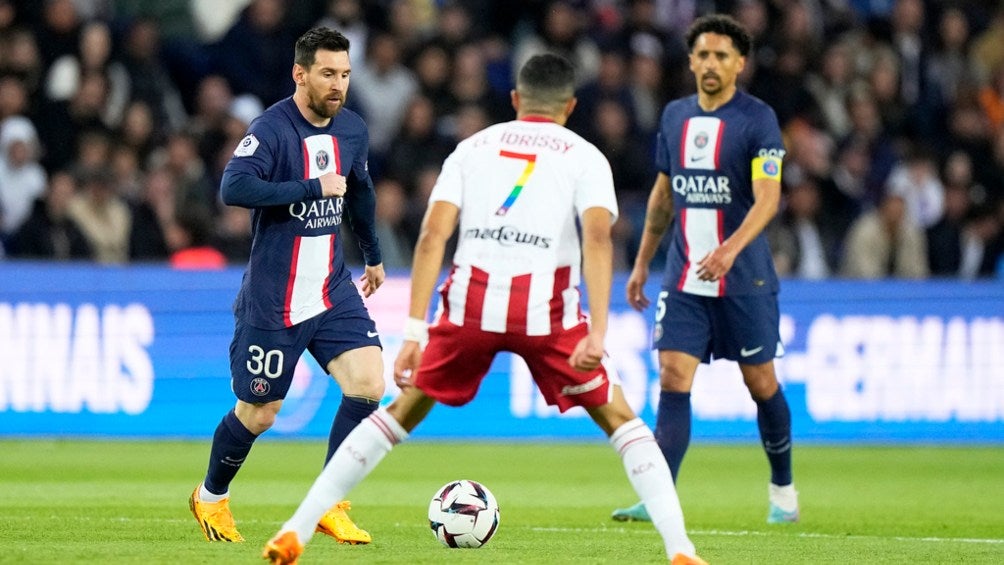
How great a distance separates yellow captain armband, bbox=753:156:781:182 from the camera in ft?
29.0

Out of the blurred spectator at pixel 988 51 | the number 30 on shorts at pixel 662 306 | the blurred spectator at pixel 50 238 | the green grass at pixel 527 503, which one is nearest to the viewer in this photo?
the green grass at pixel 527 503

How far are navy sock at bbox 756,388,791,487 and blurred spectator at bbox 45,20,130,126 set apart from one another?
8947 millimetres

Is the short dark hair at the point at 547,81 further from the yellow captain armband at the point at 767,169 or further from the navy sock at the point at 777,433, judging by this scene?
the navy sock at the point at 777,433

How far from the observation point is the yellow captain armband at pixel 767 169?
8844 mm

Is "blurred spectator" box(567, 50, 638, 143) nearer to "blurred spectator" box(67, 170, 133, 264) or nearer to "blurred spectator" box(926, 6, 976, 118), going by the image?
"blurred spectator" box(926, 6, 976, 118)

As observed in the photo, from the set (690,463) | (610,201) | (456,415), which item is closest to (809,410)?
(690,463)

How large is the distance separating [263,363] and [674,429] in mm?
2366

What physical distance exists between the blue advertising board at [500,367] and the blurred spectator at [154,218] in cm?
95

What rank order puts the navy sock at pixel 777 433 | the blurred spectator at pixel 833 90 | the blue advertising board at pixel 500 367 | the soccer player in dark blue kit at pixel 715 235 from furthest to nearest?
the blurred spectator at pixel 833 90 → the blue advertising board at pixel 500 367 → the navy sock at pixel 777 433 → the soccer player in dark blue kit at pixel 715 235

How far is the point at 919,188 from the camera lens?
1786 cm

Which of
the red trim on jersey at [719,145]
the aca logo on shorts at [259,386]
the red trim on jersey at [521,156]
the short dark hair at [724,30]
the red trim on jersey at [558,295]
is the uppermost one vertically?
the short dark hair at [724,30]

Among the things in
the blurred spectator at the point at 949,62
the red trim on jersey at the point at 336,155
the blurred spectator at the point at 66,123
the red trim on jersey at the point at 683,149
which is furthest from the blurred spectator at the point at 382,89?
the red trim on jersey at the point at 336,155

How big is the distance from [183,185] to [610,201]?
387 inches

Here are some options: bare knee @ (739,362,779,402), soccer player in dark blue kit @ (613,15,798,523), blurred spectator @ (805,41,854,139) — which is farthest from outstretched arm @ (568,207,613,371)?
blurred spectator @ (805,41,854,139)
